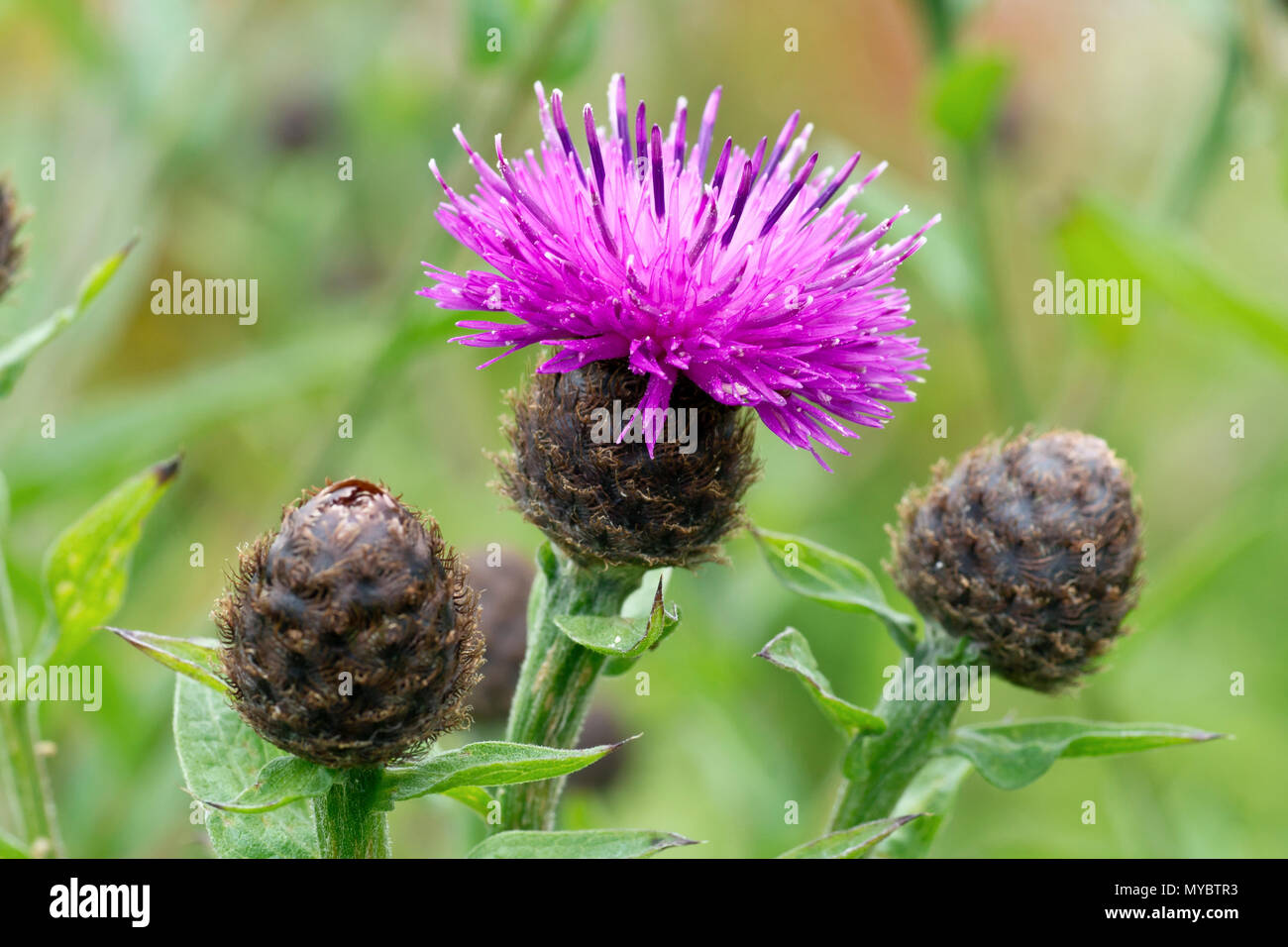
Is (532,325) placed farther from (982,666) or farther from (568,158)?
(982,666)

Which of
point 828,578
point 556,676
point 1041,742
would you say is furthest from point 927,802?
point 556,676

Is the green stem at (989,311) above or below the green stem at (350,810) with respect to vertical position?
above

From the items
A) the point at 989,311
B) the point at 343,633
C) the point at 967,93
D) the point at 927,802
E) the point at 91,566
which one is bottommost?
the point at 927,802

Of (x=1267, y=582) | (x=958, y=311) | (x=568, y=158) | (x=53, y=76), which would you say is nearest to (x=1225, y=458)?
(x=1267, y=582)

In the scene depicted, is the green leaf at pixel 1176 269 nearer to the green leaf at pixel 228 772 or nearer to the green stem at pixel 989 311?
the green stem at pixel 989 311

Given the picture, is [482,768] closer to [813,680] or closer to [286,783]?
[286,783]

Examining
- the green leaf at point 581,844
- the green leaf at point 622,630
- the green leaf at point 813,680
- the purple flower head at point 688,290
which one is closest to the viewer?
the green leaf at point 581,844

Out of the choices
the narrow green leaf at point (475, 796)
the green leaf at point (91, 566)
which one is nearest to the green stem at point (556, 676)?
the narrow green leaf at point (475, 796)
